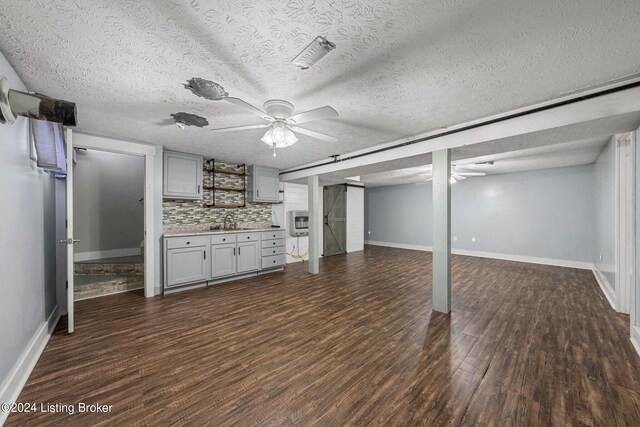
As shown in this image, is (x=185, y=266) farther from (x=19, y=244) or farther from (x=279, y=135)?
(x=279, y=135)

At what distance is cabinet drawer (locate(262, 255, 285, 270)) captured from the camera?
5.11 m

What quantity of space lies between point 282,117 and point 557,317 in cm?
395

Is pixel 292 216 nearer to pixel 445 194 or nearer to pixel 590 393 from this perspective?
pixel 445 194

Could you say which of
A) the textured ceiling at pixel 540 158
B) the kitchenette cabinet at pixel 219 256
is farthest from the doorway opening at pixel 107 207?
the textured ceiling at pixel 540 158

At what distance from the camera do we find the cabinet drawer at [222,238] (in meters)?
4.36

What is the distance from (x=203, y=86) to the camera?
1.79m

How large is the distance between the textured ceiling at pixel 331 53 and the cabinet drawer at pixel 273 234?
9.48 ft

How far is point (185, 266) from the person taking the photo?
4.05 m

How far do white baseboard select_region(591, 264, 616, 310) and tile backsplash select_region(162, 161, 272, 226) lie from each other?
19.7 feet

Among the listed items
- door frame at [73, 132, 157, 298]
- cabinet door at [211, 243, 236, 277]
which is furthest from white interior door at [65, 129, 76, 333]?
cabinet door at [211, 243, 236, 277]

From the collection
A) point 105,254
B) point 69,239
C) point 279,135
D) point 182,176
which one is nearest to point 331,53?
point 279,135

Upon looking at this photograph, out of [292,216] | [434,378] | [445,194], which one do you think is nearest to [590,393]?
[434,378]

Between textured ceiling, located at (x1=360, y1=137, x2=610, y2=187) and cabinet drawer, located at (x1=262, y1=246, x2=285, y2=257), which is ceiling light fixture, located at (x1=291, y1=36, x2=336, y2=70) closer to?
textured ceiling, located at (x1=360, y1=137, x2=610, y2=187)

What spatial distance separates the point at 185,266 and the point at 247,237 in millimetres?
1182
